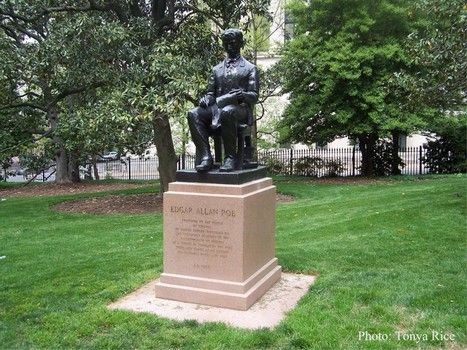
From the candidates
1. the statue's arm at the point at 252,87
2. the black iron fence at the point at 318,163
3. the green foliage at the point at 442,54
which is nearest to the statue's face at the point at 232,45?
the statue's arm at the point at 252,87

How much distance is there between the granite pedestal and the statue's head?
1.66 m

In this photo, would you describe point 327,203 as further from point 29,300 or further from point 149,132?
point 29,300

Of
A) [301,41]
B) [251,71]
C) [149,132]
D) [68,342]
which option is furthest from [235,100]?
[301,41]

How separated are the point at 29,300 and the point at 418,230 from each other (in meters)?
6.61

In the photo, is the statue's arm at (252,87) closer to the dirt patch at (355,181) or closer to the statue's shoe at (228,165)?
the statue's shoe at (228,165)

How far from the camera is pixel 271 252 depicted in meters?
6.38

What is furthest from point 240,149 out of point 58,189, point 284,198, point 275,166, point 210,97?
point 275,166

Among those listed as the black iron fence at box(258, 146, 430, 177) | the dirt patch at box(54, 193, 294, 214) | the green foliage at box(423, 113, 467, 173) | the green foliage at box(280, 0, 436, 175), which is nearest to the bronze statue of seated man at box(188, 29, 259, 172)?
the dirt patch at box(54, 193, 294, 214)

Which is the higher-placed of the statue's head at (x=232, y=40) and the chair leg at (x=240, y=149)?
the statue's head at (x=232, y=40)

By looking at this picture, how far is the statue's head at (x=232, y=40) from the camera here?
5895mm

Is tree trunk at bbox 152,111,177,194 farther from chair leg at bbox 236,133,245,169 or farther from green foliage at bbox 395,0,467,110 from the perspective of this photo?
chair leg at bbox 236,133,245,169

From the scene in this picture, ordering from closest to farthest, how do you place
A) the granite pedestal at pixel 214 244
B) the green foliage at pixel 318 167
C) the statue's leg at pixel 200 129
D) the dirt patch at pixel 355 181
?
the granite pedestal at pixel 214 244
the statue's leg at pixel 200 129
the dirt patch at pixel 355 181
the green foliage at pixel 318 167

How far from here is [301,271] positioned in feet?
22.4

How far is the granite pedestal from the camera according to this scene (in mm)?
5395
